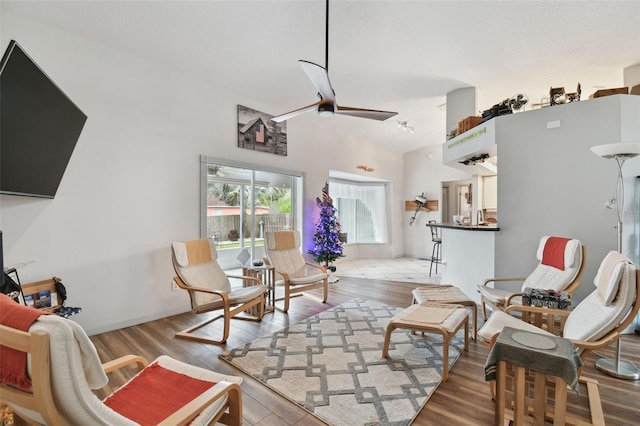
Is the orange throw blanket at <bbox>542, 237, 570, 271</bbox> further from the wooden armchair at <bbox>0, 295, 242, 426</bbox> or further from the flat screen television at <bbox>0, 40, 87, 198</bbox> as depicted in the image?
the flat screen television at <bbox>0, 40, 87, 198</bbox>

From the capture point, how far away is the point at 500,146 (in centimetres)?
387

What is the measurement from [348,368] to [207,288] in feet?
5.98

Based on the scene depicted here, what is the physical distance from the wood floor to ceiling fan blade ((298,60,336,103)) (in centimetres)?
241

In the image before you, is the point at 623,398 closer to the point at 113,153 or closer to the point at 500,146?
the point at 500,146

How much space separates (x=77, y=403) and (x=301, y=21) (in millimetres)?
3384

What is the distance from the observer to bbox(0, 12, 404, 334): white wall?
9.00 ft

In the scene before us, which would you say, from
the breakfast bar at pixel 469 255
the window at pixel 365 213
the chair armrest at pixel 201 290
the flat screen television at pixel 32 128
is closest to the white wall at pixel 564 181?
the breakfast bar at pixel 469 255

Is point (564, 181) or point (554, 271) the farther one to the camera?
point (564, 181)

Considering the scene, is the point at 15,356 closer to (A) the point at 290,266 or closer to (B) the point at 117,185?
(B) the point at 117,185

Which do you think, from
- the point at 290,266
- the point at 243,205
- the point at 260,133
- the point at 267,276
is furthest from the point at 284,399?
the point at 260,133

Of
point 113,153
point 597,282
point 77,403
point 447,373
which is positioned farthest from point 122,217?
point 597,282

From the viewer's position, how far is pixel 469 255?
4289 millimetres

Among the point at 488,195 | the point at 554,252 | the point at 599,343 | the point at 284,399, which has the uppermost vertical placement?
the point at 488,195

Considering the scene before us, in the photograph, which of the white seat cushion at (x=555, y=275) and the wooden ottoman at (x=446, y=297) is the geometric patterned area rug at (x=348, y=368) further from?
the white seat cushion at (x=555, y=275)
